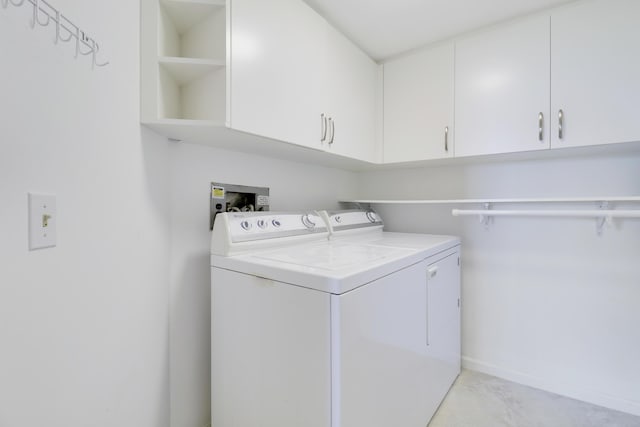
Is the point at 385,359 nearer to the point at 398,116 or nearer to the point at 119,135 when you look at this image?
the point at 119,135

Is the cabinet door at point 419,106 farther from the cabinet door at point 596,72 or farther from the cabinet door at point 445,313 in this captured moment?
the cabinet door at point 445,313

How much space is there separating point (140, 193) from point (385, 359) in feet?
3.82

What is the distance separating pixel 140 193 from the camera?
1147 millimetres

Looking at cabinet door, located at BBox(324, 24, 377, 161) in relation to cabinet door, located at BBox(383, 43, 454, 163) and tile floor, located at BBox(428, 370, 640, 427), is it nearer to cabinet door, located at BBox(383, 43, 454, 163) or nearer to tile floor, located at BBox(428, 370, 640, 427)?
cabinet door, located at BBox(383, 43, 454, 163)

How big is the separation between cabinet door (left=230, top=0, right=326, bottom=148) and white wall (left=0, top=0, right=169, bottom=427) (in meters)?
0.39

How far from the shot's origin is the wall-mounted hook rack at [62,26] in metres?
0.76

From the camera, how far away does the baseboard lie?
5.54 ft

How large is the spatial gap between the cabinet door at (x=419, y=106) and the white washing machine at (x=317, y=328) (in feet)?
2.41

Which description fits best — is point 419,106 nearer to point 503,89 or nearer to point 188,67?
point 503,89

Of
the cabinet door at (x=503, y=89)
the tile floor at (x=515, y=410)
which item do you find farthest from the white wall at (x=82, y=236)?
the cabinet door at (x=503, y=89)

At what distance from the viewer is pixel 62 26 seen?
0.81 m

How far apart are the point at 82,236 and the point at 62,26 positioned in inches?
23.9

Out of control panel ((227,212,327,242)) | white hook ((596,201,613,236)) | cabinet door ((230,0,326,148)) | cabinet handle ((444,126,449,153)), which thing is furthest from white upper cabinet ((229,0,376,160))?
white hook ((596,201,613,236))

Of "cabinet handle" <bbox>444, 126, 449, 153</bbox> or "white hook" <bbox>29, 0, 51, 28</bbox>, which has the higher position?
"white hook" <bbox>29, 0, 51, 28</bbox>
